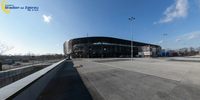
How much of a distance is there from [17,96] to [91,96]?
3408 millimetres

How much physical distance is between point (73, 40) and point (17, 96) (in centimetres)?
9058

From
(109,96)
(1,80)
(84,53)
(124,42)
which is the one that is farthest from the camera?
(124,42)

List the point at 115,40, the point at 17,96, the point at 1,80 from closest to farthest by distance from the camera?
the point at 17,96
the point at 1,80
the point at 115,40

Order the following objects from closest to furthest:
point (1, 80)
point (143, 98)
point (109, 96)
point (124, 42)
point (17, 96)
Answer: point (17, 96)
point (143, 98)
point (109, 96)
point (1, 80)
point (124, 42)

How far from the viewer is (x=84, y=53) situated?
87688 millimetres

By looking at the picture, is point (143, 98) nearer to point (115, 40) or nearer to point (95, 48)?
point (95, 48)

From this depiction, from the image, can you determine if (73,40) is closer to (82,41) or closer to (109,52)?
(82,41)

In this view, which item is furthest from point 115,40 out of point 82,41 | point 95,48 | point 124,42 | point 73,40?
point 73,40

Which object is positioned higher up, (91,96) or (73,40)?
(73,40)

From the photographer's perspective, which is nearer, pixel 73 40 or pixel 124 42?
pixel 73 40

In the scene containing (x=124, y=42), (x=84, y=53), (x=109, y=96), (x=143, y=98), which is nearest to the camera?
(x=143, y=98)

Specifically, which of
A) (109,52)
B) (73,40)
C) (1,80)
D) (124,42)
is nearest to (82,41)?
(73,40)

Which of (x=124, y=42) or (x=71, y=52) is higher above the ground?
(x=124, y=42)

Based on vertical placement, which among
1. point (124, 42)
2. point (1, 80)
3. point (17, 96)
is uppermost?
point (124, 42)
